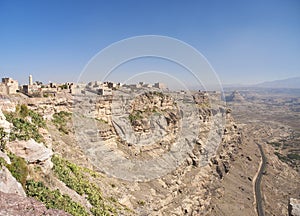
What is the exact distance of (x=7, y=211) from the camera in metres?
6.95

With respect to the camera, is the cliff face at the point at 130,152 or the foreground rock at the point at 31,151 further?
the cliff face at the point at 130,152

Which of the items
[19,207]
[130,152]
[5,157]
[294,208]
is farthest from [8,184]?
[130,152]

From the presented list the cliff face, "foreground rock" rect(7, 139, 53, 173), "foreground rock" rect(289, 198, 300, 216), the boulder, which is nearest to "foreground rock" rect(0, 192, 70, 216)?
the cliff face

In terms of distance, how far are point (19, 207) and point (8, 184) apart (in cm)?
127

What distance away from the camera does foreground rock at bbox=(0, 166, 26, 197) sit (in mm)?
8023

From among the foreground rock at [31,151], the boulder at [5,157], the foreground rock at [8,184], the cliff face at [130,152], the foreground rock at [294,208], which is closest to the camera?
the foreground rock at [294,208]

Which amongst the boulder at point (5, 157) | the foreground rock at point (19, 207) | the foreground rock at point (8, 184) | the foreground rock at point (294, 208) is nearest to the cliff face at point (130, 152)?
the boulder at point (5, 157)

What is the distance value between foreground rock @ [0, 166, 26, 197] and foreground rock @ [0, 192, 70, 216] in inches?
14.2

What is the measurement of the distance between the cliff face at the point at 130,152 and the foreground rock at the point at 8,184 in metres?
0.91

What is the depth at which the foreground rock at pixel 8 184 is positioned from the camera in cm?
802

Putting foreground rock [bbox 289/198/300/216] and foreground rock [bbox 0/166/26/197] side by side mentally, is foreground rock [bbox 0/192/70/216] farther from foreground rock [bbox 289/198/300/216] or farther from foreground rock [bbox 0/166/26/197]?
foreground rock [bbox 289/198/300/216]

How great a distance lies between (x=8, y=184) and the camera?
27.0 ft

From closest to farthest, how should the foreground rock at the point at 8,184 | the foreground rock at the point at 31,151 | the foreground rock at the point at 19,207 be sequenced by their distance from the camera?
the foreground rock at the point at 19,207 → the foreground rock at the point at 8,184 → the foreground rock at the point at 31,151

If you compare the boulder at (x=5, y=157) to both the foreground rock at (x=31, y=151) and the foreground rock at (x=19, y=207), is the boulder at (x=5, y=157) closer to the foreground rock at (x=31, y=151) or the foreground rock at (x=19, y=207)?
the foreground rock at (x=31, y=151)
